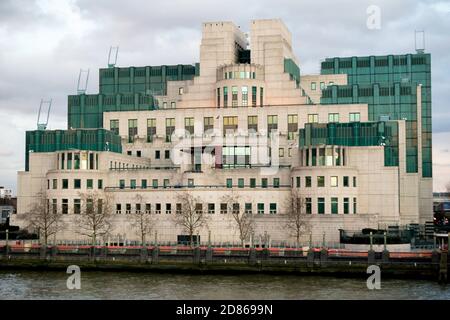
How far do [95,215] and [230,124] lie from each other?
38134 mm

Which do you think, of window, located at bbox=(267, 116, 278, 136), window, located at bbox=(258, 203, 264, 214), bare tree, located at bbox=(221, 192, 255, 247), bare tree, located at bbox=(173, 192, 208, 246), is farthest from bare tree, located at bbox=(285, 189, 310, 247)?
window, located at bbox=(267, 116, 278, 136)

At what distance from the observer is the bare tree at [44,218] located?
11919 cm

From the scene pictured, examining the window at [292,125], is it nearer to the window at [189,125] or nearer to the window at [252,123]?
the window at [252,123]

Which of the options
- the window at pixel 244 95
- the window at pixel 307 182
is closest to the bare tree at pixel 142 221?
the window at pixel 307 182

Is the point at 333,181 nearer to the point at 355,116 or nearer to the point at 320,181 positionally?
the point at 320,181

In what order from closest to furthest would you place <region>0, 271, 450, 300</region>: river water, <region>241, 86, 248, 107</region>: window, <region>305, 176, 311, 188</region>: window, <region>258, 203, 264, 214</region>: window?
<region>0, 271, 450, 300</region>: river water → <region>305, 176, 311, 188</region>: window → <region>258, 203, 264, 214</region>: window → <region>241, 86, 248, 107</region>: window

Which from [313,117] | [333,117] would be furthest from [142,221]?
[333,117]

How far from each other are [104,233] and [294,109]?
47.7 metres

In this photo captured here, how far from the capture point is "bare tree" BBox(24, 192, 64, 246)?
11919 centimetres

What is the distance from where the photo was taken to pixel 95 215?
394ft

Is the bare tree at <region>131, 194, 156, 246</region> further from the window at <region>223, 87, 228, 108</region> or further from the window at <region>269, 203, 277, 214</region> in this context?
the window at <region>223, 87, 228, 108</region>

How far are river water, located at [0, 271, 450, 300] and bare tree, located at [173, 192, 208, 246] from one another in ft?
83.2

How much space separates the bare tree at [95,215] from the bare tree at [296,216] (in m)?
29.6

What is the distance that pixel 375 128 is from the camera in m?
126
